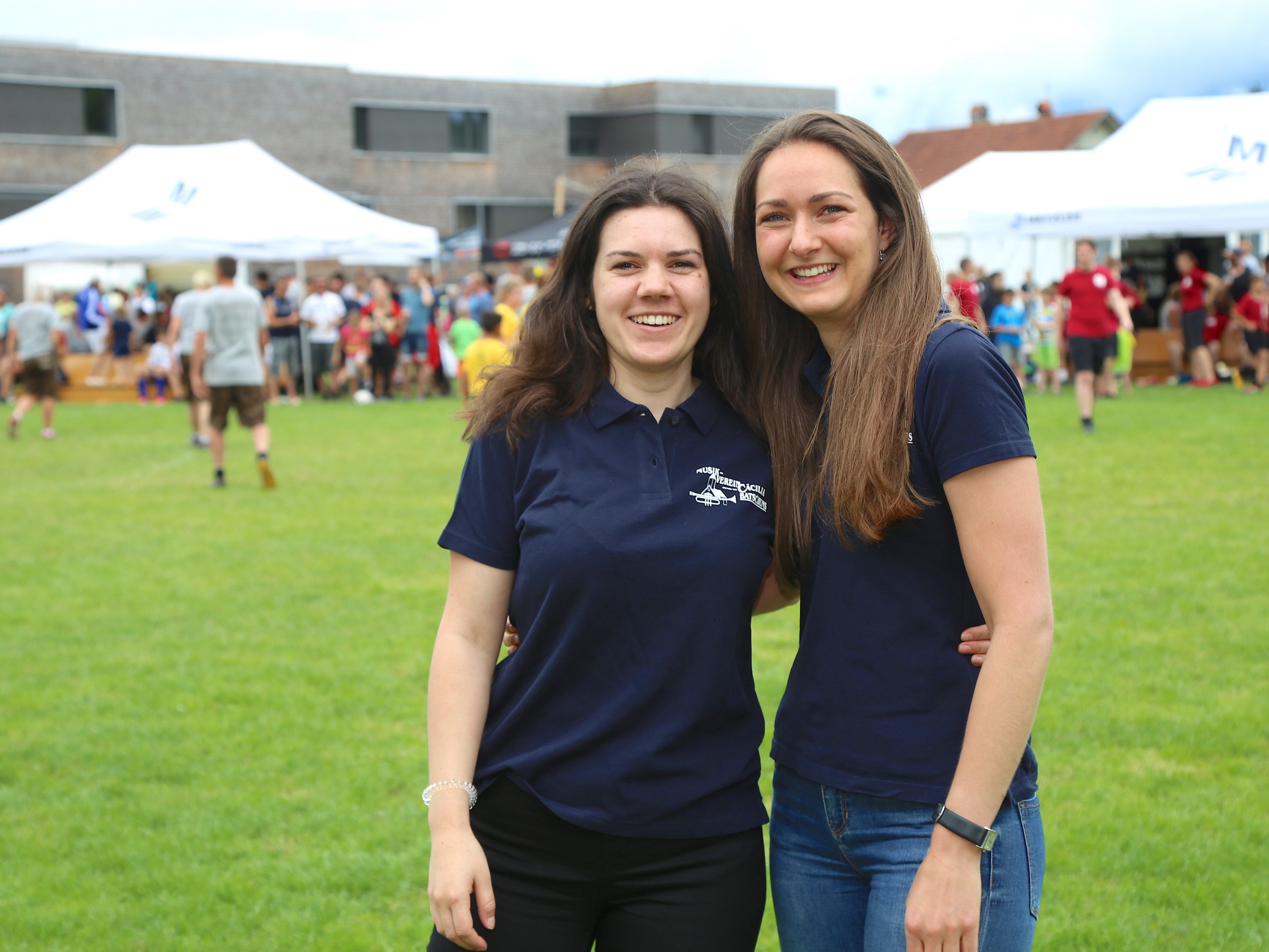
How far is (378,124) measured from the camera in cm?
4300

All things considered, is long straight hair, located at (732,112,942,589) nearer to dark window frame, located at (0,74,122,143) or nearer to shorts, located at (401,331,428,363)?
shorts, located at (401,331,428,363)

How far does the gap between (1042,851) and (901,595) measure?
50 cm

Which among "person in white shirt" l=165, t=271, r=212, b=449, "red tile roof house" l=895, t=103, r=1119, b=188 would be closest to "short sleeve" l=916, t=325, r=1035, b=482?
"person in white shirt" l=165, t=271, r=212, b=449

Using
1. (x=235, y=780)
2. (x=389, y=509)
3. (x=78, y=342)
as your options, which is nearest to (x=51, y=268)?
(x=78, y=342)

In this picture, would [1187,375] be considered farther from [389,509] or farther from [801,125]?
[801,125]

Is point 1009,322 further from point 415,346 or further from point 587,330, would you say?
point 587,330

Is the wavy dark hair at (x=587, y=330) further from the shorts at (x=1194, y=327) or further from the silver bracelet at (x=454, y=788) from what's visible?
the shorts at (x=1194, y=327)

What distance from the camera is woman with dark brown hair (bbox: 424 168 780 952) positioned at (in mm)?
2131

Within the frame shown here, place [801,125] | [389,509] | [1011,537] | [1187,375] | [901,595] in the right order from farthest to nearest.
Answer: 1. [1187,375]
2. [389,509]
3. [801,125]
4. [901,595]
5. [1011,537]

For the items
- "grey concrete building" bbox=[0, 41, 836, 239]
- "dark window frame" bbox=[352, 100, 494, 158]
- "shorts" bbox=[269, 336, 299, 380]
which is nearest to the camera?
"shorts" bbox=[269, 336, 299, 380]

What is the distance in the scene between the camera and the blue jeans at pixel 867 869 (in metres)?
1.96

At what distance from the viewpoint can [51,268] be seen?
33.9 m

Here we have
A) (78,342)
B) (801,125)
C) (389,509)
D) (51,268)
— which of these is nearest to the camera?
(801,125)

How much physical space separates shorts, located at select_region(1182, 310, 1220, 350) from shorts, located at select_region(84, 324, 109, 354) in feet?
69.5
